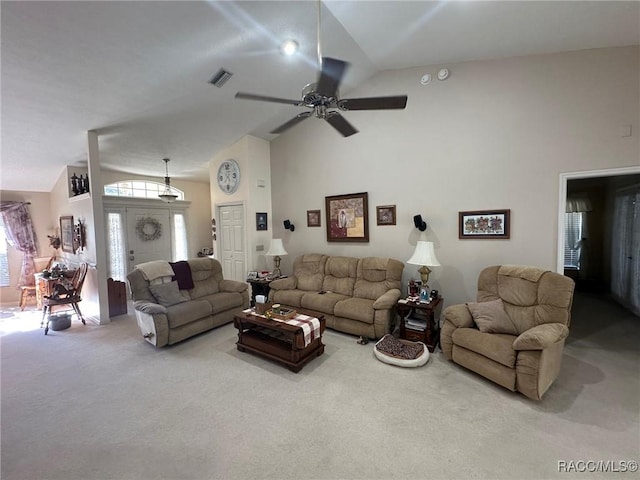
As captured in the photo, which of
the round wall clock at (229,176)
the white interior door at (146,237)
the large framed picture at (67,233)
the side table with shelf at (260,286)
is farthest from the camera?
the white interior door at (146,237)

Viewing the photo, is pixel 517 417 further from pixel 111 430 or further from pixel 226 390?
pixel 111 430

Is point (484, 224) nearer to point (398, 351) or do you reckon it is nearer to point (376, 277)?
point (376, 277)

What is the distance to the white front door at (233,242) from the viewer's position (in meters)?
5.32

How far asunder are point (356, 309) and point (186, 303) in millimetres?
2415

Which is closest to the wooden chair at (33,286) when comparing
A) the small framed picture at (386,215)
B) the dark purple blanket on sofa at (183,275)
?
the dark purple blanket on sofa at (183,275)

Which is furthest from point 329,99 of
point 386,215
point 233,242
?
point 233,242

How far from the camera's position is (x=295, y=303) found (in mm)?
4176

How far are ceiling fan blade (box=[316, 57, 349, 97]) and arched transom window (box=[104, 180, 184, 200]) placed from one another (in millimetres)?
5865

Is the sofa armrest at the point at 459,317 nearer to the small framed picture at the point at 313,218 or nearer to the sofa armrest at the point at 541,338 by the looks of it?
the sofa armrest at the point at 541,338

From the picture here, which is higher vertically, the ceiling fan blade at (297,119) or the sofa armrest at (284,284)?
the ceiling fan blade at (297,119)

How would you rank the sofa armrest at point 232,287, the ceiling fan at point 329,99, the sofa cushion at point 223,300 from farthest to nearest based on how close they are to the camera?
the sofa armrest at point 232,287 → the sofa cushion at point 223,300 → the ceiling fan at point 329,99

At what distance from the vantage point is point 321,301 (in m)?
3.94

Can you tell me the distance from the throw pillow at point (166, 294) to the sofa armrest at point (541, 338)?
4.06 meters

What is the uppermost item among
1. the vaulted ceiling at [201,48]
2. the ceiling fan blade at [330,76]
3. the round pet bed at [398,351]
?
the vaulted ceiling at [201,48]
